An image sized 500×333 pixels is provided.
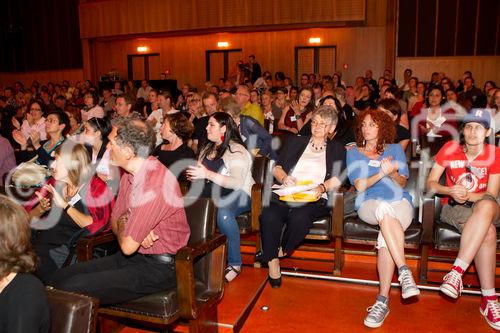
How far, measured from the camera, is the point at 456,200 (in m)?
2.90

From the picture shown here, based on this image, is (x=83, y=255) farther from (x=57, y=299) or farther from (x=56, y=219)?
(x=57, y=299)

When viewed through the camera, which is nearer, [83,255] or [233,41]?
[83,255]

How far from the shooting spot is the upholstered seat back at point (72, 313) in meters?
1.39

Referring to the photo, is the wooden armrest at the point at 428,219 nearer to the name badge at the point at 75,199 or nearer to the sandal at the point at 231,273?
the sandal at the point at 231,273

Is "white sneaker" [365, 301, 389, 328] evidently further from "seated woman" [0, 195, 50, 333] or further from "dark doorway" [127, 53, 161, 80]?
"dark doorway" [127, 53, 161, 80]

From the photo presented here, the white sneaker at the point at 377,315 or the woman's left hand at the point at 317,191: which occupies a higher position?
the woman's left hand at the point at 317,191

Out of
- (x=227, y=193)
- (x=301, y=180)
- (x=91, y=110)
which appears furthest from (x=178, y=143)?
(x=91, y=110)

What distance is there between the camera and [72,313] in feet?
4.57

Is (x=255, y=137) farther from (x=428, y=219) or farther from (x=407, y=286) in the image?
(x=407, y=286)

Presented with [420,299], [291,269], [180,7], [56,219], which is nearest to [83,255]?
[56,219]

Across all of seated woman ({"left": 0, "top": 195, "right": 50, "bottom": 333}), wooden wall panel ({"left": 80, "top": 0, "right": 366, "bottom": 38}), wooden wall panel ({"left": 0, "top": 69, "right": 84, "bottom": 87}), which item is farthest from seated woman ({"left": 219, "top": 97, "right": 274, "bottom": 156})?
wooden wall panel ({"left": 0, "top": 69, "right": 84, "bottom": 87})

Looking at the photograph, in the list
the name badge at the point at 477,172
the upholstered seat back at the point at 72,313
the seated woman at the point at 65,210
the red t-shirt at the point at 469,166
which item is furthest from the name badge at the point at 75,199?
the name badge at the point at 477,172

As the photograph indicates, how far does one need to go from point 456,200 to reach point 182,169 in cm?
195

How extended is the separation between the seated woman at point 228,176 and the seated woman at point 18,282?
5.77ft
